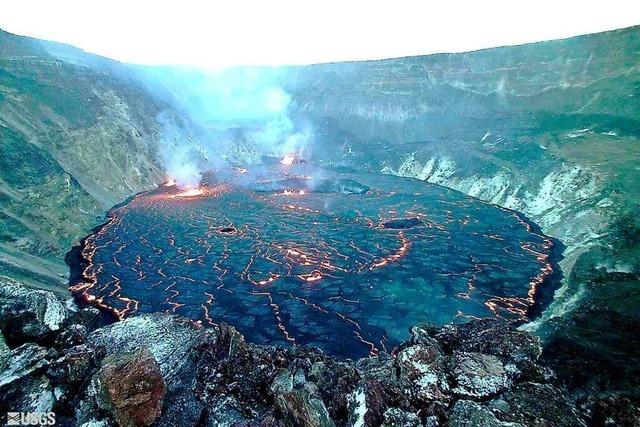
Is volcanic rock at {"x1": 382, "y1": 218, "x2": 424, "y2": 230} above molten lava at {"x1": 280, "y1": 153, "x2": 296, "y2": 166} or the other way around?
above

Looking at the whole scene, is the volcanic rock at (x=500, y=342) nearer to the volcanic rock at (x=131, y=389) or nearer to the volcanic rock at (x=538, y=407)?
the volcanic rock at (x=538, y=407)

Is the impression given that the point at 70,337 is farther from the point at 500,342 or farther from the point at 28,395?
the point at 500,342

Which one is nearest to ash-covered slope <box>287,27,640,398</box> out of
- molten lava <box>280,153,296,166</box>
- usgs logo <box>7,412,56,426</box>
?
molten lava <box>280,153,296,166</box>

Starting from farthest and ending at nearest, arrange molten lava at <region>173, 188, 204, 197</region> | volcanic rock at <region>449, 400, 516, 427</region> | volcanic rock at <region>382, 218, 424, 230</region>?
1. molten lava at <region>173, 188, 204, 197</region>
2. volcanic rock at <region>382, 218, 424, 230</region>
3. volcanic rock at <region>449, 400, 516, 427</region>

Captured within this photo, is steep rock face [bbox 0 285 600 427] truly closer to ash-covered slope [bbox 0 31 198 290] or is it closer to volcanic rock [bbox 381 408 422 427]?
volcanic rock [bbox 381 408 422 427]

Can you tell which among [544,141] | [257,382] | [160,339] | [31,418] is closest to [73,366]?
[31,418]

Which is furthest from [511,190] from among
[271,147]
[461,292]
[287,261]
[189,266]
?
[271,147]
